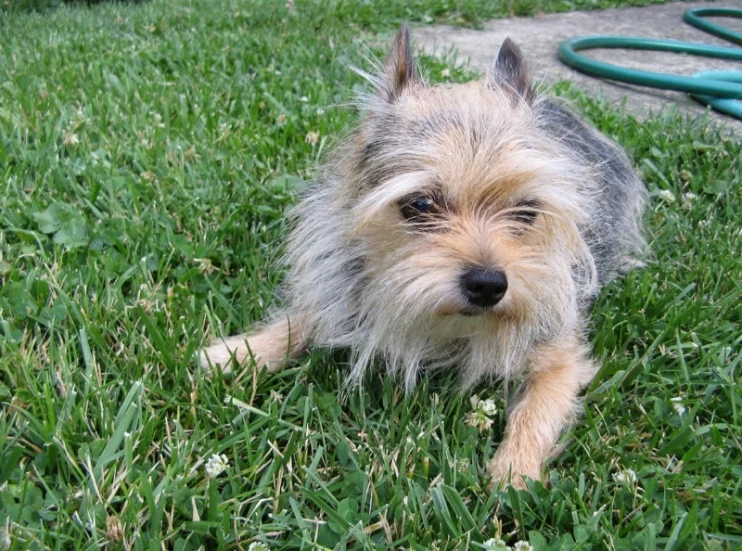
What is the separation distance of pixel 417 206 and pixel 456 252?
0.22 metres

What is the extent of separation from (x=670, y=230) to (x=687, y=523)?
5.89 feet

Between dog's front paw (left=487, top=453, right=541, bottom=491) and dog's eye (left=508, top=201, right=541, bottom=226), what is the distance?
73 centimetres

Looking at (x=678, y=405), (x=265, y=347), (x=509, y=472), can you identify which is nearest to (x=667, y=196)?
(x=678, y=405)

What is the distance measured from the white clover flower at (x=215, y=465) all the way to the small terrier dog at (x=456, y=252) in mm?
405

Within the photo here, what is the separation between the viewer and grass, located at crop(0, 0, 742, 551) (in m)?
1.70

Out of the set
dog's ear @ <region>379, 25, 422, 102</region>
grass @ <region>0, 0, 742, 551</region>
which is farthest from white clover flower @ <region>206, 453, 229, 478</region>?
dog's ear @ <region>379, 25, 422, 102</region>

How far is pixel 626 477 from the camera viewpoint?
1826mm

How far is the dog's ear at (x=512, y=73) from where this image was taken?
7.78 ft

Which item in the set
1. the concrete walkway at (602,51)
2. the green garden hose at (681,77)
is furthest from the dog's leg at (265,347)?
the green garden hose at (681,77)

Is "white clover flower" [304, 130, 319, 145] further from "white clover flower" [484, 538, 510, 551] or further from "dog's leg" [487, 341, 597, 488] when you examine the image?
"white clover flower" [484, 538, 510, 551]

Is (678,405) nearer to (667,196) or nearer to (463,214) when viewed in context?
(463,214)

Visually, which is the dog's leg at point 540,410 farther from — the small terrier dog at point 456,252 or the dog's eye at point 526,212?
the dog's eye at point 526,212

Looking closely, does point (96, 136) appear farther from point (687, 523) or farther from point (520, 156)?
point (687, 523)

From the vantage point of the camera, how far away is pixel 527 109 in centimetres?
229
